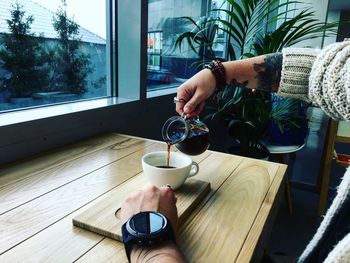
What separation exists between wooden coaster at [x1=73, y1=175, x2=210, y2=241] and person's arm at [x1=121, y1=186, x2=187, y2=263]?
33 mm

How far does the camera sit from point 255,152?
204cm

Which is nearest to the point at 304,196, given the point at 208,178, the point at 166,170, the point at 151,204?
the point at 208,178

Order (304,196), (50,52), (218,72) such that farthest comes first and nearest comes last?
(304,196) < (50,52) < (218,72)


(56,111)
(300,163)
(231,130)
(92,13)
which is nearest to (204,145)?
(56,111)

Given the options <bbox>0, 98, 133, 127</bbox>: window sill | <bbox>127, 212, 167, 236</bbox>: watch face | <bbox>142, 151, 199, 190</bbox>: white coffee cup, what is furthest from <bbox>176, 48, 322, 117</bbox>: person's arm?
<bbox>0, 98, 133, 127</bbox>: window sill

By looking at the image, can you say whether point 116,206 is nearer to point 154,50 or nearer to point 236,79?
point 236,79

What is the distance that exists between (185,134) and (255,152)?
1311mm

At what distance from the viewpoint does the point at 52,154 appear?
1080 mm

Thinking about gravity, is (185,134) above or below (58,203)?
above

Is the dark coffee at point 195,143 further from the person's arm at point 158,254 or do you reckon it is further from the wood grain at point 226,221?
the person's arm at point 158,254

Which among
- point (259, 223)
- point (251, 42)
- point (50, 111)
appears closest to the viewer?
point (259, 223)

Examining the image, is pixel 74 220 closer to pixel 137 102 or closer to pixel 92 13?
pixel 137 102

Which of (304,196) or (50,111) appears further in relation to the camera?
(304,196)

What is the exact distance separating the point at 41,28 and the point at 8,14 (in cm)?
15
